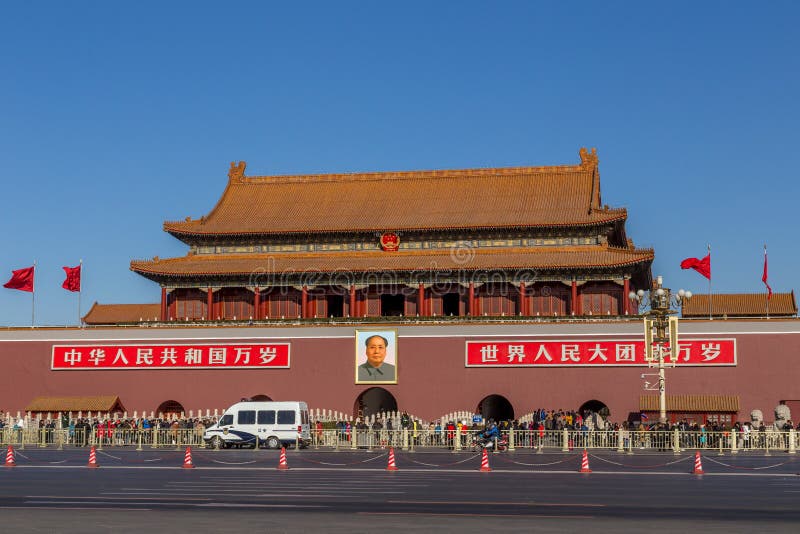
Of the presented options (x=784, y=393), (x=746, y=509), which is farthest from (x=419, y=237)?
(x=746, y=509)

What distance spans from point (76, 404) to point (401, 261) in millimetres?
18352

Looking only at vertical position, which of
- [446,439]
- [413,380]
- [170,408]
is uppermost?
[413,380]

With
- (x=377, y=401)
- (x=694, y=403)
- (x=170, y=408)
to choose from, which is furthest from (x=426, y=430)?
(x=170, y=408)

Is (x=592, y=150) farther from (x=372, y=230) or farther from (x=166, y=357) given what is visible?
(x=166, y=357)

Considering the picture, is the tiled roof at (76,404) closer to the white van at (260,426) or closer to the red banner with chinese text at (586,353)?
the white van at (260,426)

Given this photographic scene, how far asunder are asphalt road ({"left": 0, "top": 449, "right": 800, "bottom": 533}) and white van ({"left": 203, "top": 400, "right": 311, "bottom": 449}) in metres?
7.39

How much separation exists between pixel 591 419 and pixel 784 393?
9.50m

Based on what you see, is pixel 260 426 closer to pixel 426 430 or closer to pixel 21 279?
pixel 426 430

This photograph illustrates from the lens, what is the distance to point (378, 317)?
2170 inches

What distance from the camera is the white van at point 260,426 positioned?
4322cm

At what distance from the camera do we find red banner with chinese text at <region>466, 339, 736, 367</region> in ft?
162

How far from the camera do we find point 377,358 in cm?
5284

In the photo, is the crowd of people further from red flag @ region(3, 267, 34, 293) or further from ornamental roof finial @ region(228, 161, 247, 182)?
ornamental roof finial @ region(228, 161, 247, 182)

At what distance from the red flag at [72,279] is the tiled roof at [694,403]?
100 ft
